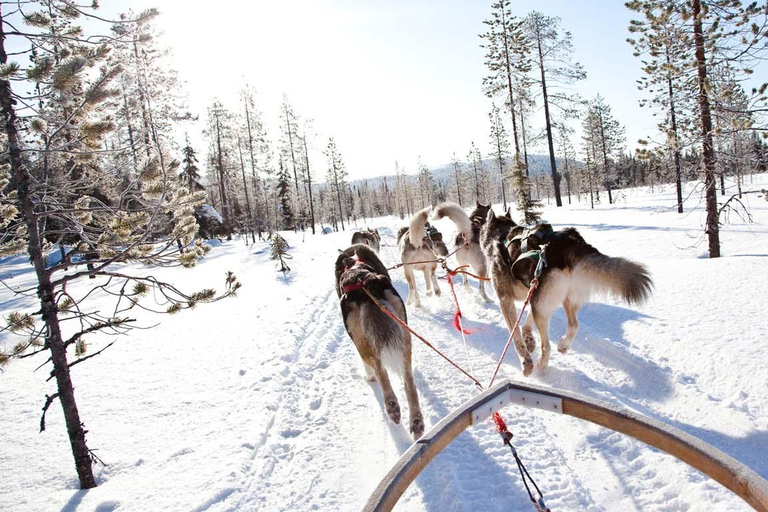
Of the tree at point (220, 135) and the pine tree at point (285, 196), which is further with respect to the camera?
the pine tree at point (285, 196)

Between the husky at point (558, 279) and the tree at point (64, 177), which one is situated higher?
the tree at point (64, 177)

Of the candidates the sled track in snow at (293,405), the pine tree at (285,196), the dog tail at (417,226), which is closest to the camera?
the sled track in snow at (293,405)

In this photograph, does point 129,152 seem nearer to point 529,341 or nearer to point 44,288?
point 44,288

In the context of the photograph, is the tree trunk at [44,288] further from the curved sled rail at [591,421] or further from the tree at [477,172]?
the tree at [477,172]

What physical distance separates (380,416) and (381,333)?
3.53 feet

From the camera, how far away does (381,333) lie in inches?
147

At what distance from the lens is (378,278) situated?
4090 millimetres

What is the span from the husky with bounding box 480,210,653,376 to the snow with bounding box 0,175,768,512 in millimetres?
479

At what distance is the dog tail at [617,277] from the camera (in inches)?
142

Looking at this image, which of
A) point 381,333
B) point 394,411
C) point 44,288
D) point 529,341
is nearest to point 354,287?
point 381,333

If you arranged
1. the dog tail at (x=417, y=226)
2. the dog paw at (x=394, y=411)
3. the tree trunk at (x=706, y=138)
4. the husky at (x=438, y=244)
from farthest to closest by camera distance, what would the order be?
the husky at (x=438, y=244) < the tree trunk at (x=706, y=138) < the dog tail at (x=417, y=226) < the dog paw at (x=394, y=411)

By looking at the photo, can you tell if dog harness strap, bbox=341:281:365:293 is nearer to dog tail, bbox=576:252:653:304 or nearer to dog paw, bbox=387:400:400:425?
dog paw, bbox=387:400:400:425

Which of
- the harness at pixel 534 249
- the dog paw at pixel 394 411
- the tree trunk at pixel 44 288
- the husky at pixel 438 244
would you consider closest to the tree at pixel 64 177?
the tree trunk at pixel 44 288

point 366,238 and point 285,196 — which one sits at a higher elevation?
point 285,196
